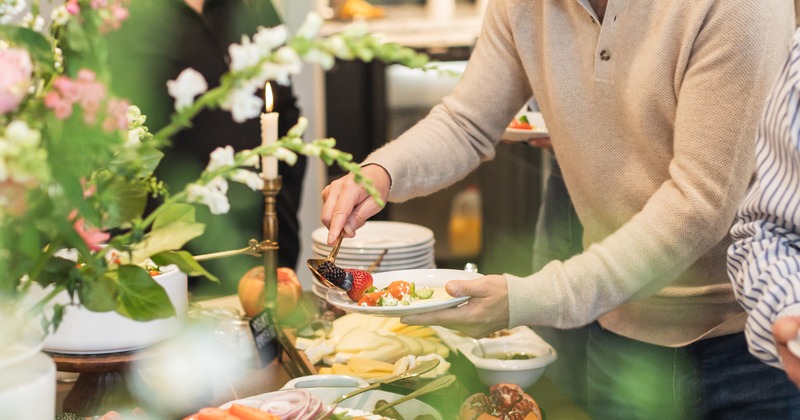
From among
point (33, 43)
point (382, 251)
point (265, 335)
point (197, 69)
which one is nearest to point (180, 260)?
point (33, 43)

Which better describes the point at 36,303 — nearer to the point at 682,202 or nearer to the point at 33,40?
the point at 33,40

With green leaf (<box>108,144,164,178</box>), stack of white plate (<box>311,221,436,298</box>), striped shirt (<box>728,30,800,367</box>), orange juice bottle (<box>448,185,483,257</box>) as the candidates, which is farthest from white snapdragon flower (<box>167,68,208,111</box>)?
orange juice bottle (<box>448,185,483,257</box>)

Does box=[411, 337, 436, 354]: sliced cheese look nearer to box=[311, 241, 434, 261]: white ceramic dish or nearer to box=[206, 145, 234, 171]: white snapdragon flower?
box=[311, 241, 434, 261]: white ceramic dish

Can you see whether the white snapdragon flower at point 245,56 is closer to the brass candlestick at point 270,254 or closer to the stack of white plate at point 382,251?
the brass candlestick at point 270,254

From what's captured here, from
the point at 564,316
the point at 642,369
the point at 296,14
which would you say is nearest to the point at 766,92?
the point at 564,316

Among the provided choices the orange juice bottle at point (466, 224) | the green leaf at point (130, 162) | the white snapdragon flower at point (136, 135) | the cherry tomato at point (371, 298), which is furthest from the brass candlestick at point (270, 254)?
the orange juice bottle at point (466, 224)

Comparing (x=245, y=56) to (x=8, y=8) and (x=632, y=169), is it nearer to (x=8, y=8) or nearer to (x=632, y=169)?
(x=8, y=8)

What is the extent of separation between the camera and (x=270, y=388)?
153 centimetres

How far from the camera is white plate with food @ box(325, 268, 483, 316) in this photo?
1396mm

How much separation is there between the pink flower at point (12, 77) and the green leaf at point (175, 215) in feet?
0.77

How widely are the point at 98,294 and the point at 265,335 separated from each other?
0.81 m

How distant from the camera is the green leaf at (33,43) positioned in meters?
0.80

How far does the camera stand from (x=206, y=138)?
266 centimetres

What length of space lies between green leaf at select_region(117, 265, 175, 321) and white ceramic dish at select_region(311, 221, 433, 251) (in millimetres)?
1138
